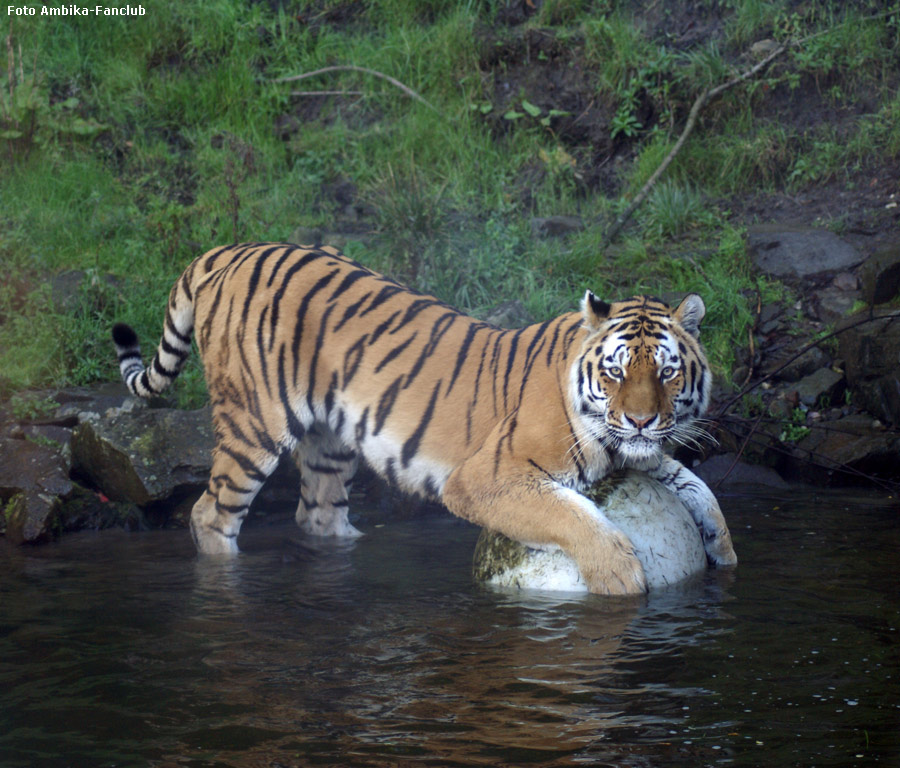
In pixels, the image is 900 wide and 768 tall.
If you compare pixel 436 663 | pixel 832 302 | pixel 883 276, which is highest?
pixel 883 276

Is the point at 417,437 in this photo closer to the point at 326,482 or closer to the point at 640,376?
the point at 326,482

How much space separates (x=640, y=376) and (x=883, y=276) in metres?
3.63

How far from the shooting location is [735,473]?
655 centimetres

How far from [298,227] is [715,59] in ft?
13.0

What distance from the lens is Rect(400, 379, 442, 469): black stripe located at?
16.6 feet

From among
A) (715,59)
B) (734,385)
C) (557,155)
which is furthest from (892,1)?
(734,385)

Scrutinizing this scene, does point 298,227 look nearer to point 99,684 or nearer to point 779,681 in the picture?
point 99,684

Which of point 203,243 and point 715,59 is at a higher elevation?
point 715,59

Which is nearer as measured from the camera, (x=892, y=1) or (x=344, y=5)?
(x=892, y=1)

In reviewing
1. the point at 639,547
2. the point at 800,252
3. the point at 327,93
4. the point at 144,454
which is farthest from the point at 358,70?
the point at 639,547

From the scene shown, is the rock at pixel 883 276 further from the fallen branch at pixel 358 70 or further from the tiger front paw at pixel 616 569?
the fallen branch at pixel 358 70

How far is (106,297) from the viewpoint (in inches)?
293

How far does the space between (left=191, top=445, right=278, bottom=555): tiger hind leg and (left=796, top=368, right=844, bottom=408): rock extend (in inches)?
141

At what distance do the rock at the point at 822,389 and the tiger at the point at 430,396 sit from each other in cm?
255
